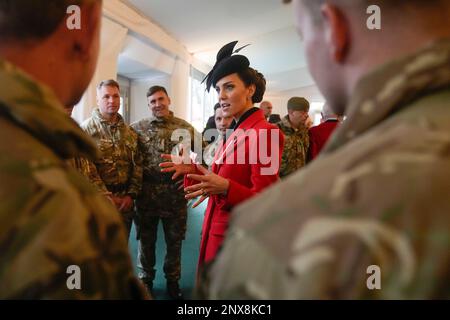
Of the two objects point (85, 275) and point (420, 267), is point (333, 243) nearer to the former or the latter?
point (420, 267)

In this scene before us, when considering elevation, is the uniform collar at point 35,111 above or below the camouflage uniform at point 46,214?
above

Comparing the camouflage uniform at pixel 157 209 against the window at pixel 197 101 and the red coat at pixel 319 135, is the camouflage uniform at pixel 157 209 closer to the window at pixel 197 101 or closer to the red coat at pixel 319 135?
the red coat at pixel 319 135

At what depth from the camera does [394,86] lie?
1.24 feet

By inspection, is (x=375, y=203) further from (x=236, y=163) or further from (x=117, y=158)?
(x=117, y=158)

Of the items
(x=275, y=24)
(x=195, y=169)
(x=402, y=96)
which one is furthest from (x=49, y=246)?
(x=275, y=24)

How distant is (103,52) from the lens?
325 centimetres

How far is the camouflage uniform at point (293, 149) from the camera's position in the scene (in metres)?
2.86

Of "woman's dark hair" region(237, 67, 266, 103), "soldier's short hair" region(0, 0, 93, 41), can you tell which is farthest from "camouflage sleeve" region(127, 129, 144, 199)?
"soldier's short hair" region(0, 0, 93, 41)

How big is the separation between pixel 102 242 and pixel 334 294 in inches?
11.2

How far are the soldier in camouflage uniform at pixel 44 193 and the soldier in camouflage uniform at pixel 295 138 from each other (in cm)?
244
